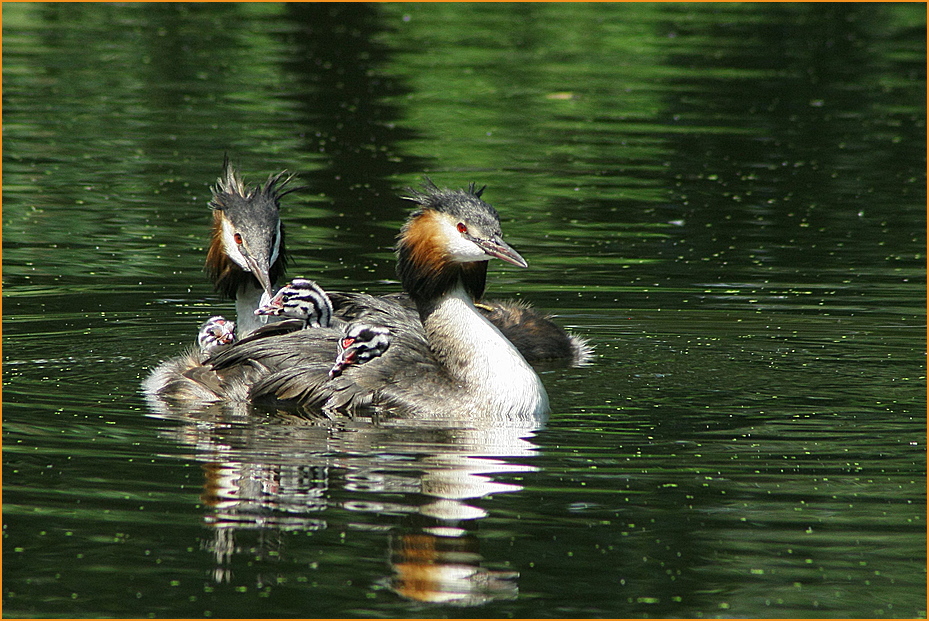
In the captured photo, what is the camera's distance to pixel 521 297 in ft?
39.7

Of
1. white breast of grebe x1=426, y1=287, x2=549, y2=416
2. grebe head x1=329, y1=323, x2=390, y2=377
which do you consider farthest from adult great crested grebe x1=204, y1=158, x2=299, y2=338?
white breast of grebe x1=426, y1=287, x2=549, y2=416

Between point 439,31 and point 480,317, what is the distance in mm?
19404

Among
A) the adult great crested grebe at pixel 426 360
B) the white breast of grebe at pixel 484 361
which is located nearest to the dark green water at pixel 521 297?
the white breast of grebe at pixel 484 361

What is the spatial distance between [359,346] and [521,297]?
12.3ft

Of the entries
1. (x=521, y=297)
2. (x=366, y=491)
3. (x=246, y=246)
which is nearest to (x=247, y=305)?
(x=246, y=246)

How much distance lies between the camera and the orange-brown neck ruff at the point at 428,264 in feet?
28.5

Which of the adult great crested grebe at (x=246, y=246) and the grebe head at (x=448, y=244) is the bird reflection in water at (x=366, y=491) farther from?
the adult great crested grebe at (x=246, y=246)

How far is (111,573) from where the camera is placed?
20.2ft

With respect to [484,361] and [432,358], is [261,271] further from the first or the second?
[484,361]

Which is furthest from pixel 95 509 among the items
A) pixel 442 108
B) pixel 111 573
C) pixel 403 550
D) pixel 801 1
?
pixel 801 1

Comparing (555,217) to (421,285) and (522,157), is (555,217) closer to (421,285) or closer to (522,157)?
(522,157)

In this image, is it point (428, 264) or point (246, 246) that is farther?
point (246, 246)

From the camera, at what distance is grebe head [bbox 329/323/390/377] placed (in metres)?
8.52

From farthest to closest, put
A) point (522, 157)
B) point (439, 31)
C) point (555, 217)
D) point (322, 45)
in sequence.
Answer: point (439, 31), point (322, 45), point (522, 157), point (555, 217)
